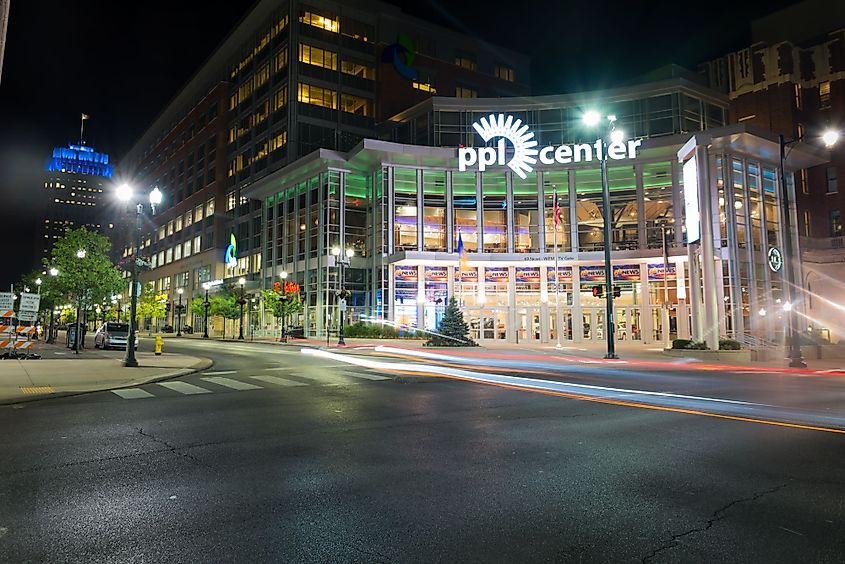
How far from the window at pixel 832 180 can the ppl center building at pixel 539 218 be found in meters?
4.75

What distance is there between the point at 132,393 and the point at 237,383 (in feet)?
9.20

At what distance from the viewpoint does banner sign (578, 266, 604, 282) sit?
4322 cm

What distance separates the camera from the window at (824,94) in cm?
4881

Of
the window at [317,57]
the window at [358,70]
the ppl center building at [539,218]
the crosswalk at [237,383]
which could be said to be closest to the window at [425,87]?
the window at [358,70]

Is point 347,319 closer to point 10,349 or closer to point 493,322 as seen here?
point 493,322

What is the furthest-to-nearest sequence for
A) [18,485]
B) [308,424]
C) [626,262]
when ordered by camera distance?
[626,262] < [308,424] < [18,485]

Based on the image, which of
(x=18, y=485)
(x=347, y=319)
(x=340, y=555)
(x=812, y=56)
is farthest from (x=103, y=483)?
(x=812, y=56)

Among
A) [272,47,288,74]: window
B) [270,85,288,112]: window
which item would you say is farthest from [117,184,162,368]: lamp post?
[272,47,288,74]: window

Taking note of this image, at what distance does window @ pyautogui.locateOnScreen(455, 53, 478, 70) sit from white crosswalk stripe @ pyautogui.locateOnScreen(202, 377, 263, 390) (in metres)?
64.7

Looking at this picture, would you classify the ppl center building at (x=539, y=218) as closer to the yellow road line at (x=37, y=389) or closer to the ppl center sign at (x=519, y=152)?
the ppl center sign at (x=519, y=152)

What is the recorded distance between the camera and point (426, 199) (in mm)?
46594

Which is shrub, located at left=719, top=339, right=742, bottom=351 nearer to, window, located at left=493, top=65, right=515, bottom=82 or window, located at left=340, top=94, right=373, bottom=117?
window, located at left=340, top=94, right=373, bottom=117

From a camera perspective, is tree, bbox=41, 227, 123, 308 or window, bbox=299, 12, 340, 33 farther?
window, bbox=299, 12, 340, 33

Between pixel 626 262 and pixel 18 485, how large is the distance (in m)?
42.0
